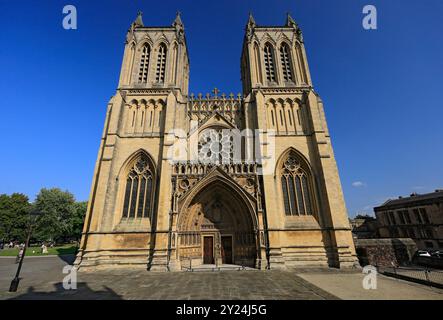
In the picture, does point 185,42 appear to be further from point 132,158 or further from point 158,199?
point 158,199

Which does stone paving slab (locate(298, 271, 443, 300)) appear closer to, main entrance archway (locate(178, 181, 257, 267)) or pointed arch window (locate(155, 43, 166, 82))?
main entrance archway (locate(178, 181, 257, 267))

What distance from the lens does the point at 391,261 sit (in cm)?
1473

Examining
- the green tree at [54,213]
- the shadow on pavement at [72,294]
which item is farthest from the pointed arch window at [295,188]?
the green tree at [54,213]

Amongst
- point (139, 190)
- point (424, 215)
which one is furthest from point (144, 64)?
point (424, 215)

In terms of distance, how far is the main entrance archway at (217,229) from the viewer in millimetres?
14711

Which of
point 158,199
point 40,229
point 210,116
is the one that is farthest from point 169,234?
point 40,229

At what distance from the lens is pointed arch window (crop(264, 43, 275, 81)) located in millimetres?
20516

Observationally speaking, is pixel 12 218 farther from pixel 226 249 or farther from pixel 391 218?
pixel 391 218

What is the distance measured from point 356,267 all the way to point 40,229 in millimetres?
52880

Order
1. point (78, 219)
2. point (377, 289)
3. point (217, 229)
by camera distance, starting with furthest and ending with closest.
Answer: point (78, 219) → point (217, 229) → point (377, 289)

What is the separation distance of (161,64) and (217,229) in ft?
59.6

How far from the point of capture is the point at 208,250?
1552 centimetres

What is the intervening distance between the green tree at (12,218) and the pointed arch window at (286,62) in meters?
51.5

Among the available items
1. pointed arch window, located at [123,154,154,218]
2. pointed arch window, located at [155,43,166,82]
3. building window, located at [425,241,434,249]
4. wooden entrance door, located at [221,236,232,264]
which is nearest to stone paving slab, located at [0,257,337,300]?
wooden entrance door, located at [221,236,232,264]
